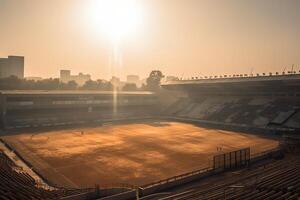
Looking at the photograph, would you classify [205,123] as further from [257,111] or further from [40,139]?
[40,139]

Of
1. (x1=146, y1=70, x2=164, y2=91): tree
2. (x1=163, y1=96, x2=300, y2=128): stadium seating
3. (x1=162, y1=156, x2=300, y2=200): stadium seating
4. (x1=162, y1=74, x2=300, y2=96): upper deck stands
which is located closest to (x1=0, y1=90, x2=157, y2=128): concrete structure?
(x1=163, y1=96, x2=300, y2=128): stadium seating

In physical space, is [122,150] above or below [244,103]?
below

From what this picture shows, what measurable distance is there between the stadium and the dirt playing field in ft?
0.47

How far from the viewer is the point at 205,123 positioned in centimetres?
7831

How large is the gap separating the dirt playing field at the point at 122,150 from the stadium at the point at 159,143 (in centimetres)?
14

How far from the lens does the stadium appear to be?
80.4ft

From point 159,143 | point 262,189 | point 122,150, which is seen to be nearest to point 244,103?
point 159,143

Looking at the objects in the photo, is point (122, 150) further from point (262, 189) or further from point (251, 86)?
point (251, 86)

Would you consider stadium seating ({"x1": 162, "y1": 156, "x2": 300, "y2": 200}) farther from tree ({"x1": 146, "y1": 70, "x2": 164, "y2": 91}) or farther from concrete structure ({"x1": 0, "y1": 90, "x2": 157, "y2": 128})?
tree ({"x1": 146, "y1": 70, "x2": 164, "y2": 91})

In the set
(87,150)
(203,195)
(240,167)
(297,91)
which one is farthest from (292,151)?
(297,91)

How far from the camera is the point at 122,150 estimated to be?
152ft

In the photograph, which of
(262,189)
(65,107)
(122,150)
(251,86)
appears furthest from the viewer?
(251,86)

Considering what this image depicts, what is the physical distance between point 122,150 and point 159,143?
8253 millimetres

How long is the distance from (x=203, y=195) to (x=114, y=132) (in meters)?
44.7
